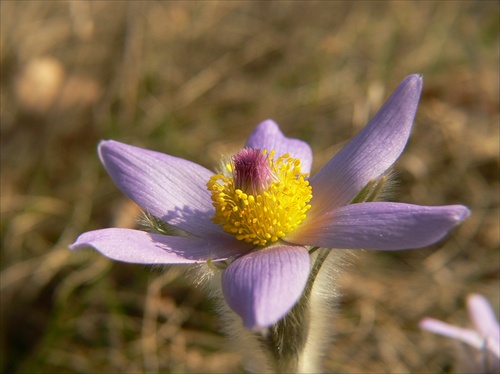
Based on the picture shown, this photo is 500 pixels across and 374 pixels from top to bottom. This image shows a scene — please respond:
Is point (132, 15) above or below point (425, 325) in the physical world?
above

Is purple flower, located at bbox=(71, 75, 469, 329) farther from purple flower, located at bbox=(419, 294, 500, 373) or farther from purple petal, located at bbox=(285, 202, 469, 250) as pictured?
purple flower, located at bbox=(419, 294, 500, 373)

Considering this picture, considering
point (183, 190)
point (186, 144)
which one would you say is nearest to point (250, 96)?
point (186, 144)

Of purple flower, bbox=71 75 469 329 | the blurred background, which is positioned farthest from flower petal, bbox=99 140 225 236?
the blurred background

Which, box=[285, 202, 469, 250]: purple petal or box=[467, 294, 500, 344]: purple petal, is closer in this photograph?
box=[285, 202, 469, 250]: purple petal

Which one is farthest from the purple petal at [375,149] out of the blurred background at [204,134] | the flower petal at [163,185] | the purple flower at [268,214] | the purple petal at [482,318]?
the purple petal at [482,318]

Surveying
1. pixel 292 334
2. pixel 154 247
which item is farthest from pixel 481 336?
pixel 154 247

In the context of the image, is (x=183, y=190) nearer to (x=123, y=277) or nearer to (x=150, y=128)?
(x=123, y=277)
